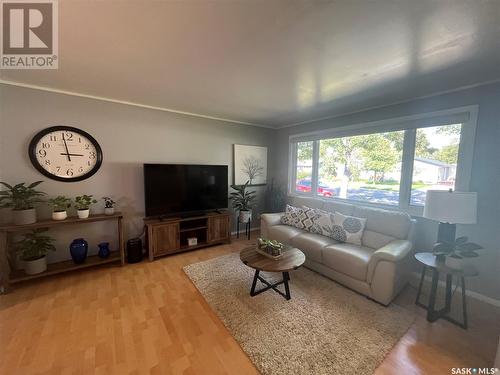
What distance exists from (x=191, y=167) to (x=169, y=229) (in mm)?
1036

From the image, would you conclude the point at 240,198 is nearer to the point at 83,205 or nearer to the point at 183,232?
the point at 183,232

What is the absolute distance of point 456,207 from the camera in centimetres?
181

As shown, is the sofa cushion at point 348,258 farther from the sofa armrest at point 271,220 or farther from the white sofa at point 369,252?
the sofa armrest at point 271,220

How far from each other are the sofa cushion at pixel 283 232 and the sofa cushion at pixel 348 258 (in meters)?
0.57

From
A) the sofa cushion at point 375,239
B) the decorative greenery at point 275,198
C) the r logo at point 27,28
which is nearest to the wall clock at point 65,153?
the r logo at point 27,28

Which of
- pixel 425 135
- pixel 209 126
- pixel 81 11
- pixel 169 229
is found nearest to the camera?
pixel 81 11

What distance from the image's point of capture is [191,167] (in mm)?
3295

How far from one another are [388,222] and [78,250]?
157 inches

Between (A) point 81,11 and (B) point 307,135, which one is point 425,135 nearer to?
(B) point 307,135

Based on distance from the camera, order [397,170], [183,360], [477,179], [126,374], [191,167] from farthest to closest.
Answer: [191,167], [397,170], [477,179], [183,360], [126,374]

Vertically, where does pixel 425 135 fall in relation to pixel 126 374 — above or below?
above

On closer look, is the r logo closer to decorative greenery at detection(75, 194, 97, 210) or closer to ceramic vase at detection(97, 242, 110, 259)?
decorative greenery at detection(75, 194, 97, 210)

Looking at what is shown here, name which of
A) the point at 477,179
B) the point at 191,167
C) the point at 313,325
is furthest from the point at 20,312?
the point at 477,179

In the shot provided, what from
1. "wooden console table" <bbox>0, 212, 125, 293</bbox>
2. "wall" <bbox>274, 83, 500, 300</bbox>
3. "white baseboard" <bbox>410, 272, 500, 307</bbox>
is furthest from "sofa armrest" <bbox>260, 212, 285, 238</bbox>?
"wall" <bbox>274, 83, 500, 300</bbox>
